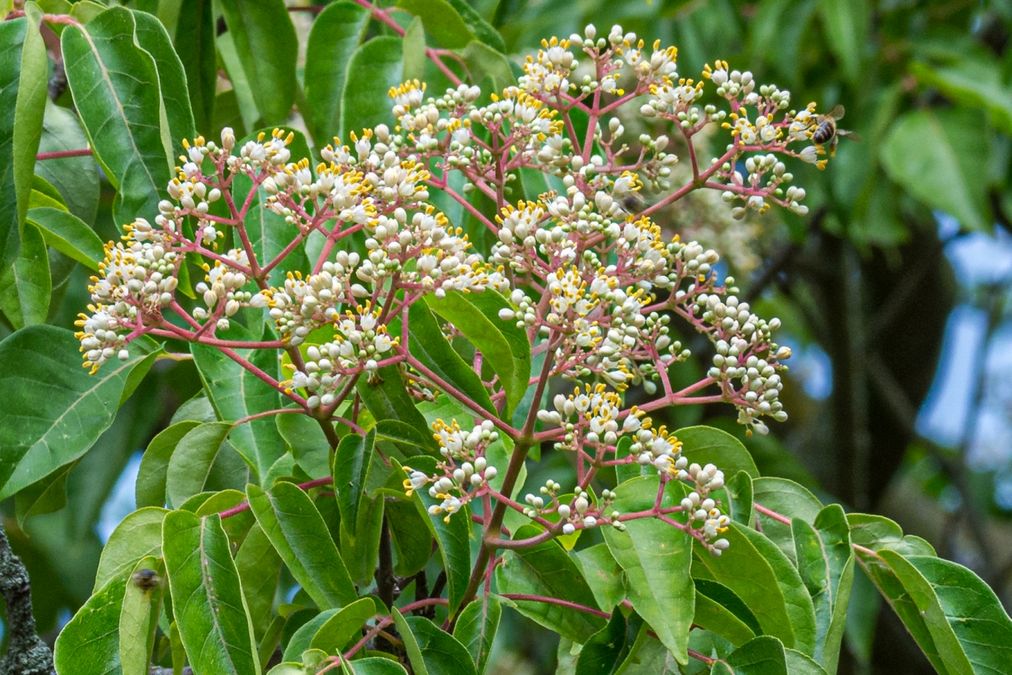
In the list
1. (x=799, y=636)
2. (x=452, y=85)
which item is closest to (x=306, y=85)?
(x=452, y=85)

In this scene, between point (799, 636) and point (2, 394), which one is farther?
point (2, 394)

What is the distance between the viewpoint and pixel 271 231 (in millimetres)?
1648

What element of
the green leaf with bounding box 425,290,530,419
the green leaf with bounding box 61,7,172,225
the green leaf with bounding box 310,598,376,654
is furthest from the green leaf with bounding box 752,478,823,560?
the green leaf with bounding box 61,7,172,225

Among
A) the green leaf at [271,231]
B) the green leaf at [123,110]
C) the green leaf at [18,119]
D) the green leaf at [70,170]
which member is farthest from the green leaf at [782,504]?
the green leaf at [70,170]

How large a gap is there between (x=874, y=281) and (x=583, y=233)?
16.9 feet

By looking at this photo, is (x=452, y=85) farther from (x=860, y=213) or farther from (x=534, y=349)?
(x=860, y=213)

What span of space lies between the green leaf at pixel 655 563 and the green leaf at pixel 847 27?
7.63 feet

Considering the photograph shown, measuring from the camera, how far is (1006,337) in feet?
26.9

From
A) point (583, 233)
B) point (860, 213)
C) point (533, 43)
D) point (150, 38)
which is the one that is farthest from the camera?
point (533, 43)

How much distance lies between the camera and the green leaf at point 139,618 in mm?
1298

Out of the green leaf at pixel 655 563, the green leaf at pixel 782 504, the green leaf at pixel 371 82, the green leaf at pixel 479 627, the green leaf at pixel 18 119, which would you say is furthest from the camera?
the green leaf at pixel 371 82

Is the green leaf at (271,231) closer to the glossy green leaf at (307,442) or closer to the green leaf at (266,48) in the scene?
the glossy green leaf at (307,442)

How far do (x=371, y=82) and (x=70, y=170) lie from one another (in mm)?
491

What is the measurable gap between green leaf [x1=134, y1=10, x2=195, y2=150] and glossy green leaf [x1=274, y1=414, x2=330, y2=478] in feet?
1.31
